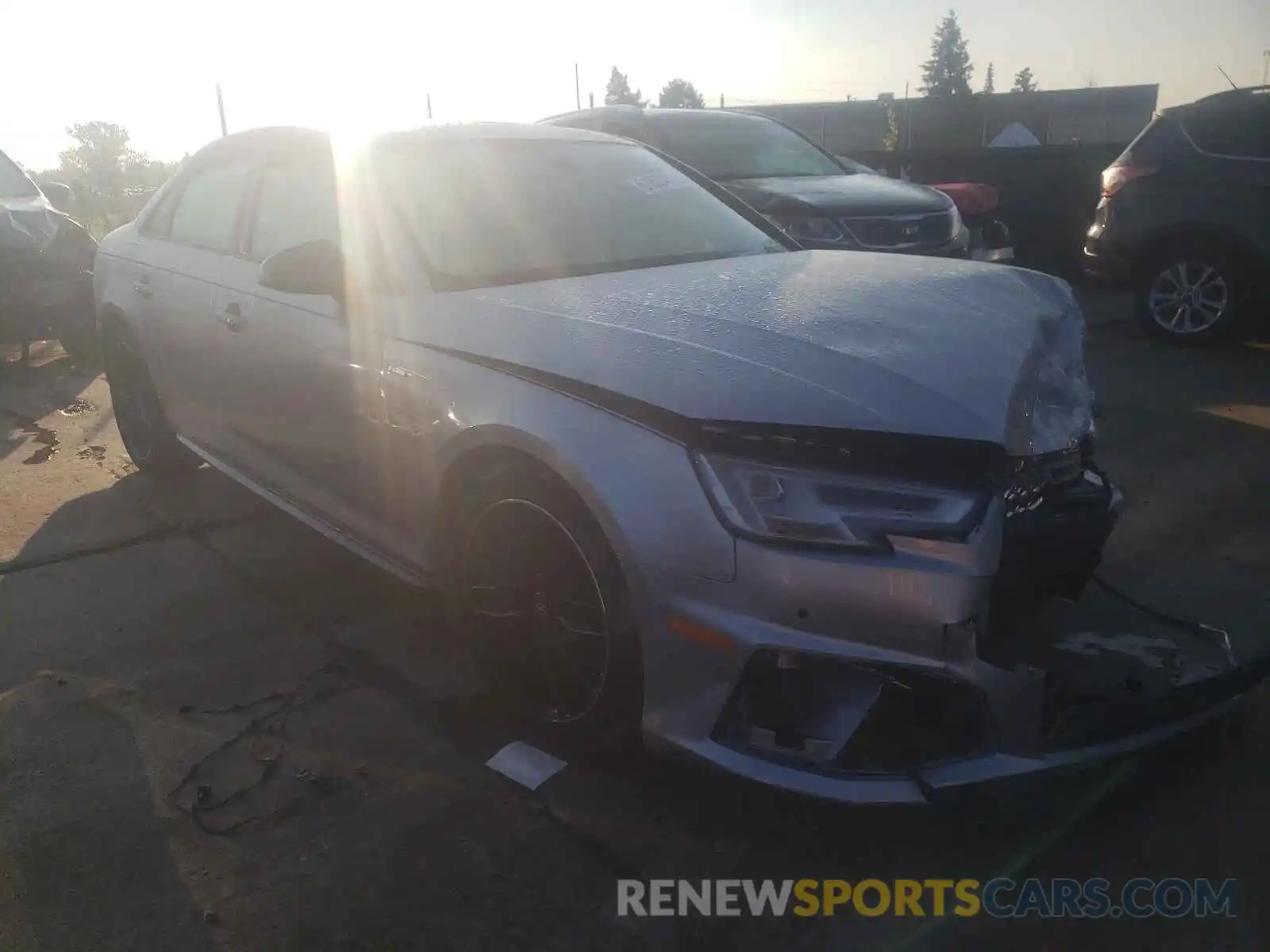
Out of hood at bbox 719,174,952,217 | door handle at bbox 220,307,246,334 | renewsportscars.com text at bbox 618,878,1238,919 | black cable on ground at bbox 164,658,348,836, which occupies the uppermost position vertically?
hood at bbox 719,174,952,217

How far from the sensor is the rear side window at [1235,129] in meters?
6.63

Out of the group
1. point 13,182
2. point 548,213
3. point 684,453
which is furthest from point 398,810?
point 13,182

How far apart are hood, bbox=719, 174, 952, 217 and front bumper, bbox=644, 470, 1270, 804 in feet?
15.5

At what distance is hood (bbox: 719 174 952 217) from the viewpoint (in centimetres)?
652

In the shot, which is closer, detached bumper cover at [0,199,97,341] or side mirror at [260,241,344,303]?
side mirror at [260,241,344,303]

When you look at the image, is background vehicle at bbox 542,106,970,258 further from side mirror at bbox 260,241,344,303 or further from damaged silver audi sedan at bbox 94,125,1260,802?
side mirror at bbox 260,241,344,303

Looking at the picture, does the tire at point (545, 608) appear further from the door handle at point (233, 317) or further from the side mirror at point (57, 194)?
the side mirror at point (57, 194)

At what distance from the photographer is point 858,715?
193 cm

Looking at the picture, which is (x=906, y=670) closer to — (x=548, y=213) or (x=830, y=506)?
(x=830, y=506)

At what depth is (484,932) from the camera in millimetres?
2006

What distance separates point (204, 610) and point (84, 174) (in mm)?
17963

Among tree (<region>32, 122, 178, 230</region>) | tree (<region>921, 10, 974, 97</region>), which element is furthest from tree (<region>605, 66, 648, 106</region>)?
tree (<region>32, 122, 178, 230</region>)

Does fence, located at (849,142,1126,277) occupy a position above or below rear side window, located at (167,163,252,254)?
below

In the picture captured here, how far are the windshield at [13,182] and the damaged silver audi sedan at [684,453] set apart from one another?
5.84 meters
